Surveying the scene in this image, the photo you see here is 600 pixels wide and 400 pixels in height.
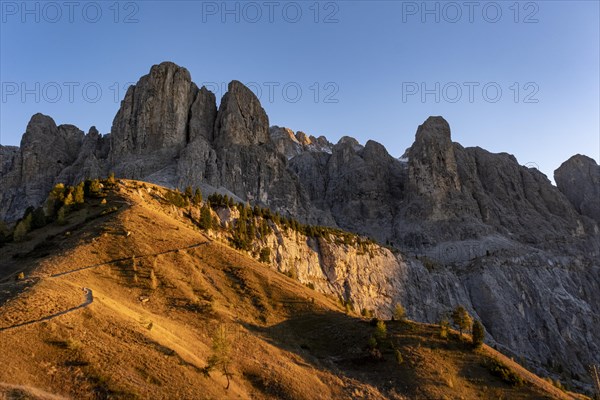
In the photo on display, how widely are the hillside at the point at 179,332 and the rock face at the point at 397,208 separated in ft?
127

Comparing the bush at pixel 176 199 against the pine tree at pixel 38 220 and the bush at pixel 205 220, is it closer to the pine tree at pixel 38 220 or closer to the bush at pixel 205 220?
the bush at pixel 205 220

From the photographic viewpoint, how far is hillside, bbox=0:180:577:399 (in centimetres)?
2553

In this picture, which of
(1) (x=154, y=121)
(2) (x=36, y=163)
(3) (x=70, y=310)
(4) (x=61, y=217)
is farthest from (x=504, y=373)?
(2) (x=36, y=163)

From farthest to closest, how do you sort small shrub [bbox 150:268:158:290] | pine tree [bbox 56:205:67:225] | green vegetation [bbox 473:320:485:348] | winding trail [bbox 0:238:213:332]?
pine tree [bbox 56:205:67:225] → small shrub [bbox 150:268:158:290] → green vegetation [bbox 473:320:485:348] → winding trail [bbox 0:238:213:332]

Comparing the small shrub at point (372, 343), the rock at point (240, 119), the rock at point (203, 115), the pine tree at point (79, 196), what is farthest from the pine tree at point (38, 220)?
the rock at point (240, 119)

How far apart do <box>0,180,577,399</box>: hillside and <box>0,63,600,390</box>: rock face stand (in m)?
38.7

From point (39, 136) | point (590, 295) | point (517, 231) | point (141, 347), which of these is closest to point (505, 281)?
point (590, 295)

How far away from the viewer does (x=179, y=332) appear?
34438 millimetres

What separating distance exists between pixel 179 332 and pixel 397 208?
512ft

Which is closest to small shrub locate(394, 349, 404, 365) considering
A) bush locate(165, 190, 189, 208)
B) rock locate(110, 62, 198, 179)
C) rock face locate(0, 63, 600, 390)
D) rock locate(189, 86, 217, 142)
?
bush locate(165, 190, 189, 208)

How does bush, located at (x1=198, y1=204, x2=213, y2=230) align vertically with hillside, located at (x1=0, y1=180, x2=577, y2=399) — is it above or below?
above

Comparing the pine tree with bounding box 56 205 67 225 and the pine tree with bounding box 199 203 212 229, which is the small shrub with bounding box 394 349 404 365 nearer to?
the pine tree with bounding box 199 203 212 229

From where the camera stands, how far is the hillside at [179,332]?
2553 cm

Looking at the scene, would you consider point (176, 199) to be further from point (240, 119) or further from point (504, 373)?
point (240, 119)
